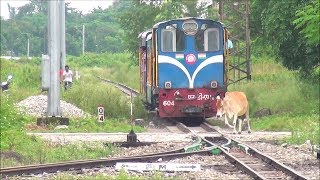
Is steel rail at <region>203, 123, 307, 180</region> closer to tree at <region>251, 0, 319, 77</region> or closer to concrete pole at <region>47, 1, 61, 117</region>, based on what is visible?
concrete pole at <region>47, 1, 61, 117</region>

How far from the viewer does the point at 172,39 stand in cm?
2638

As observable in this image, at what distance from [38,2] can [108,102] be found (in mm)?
96735

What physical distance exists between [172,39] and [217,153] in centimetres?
929

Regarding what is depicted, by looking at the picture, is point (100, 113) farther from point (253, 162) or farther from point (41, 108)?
point (253, 162)

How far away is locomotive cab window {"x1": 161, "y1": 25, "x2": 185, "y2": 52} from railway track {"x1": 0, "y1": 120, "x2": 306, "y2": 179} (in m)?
5.91

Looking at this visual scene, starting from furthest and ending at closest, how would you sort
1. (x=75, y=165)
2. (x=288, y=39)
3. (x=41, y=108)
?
1. (x=288, y=39)
2. (x=41, y=108)
3. (x=75, y=165)

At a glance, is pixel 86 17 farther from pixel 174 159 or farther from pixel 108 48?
pixel 174 159

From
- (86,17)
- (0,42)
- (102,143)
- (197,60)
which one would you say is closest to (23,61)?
(0,42)

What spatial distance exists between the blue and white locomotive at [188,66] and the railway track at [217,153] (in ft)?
17.4

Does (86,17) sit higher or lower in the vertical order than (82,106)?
higher

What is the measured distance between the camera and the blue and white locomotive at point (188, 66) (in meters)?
26.1

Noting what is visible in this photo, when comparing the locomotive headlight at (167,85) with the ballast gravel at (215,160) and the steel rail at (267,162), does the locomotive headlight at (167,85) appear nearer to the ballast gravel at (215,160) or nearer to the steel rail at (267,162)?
the ballast gravel at (215,160)

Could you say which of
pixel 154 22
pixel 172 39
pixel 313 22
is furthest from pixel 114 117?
pixel 154 22

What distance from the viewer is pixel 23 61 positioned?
89.9 m
